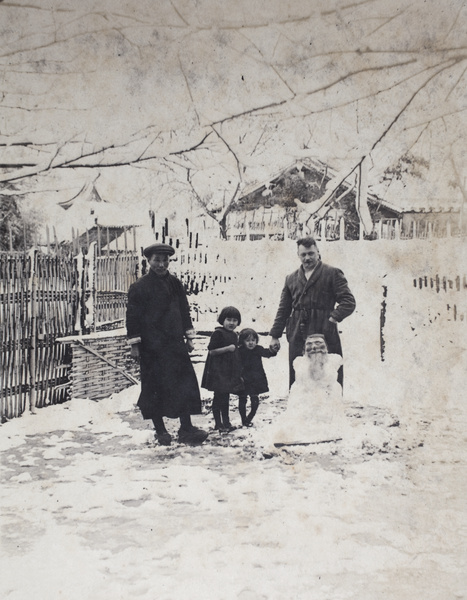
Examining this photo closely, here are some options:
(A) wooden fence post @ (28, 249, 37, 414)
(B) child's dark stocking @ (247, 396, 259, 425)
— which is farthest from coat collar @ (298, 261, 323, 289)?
(A) wooden fence post @ (28, 249, 37, 414)

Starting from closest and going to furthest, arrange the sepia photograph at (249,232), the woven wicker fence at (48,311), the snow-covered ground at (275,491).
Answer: the snow-covered ground at (275,491) → the sepia photograph at (249,232) → the woven wicker fence at (48,311)

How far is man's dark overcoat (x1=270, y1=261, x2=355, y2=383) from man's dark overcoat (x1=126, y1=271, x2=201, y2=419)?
46cm

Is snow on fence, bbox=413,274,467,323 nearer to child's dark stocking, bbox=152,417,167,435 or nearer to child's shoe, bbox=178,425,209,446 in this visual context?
child's shoe, bbox=178,425,209,446

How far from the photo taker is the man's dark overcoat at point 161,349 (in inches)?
98.8

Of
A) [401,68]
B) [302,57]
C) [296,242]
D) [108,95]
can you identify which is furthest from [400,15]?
[108,95]

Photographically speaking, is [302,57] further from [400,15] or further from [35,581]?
[35,581]

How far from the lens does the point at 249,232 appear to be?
250 cm

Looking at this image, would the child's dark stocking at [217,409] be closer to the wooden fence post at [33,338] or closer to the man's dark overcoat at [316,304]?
the man's dark overcoat at [316,304]

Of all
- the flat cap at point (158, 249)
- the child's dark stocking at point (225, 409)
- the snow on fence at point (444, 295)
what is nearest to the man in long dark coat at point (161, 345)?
the flat cap at point (158, 249)

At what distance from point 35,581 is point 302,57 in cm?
245

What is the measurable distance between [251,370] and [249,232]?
24.4 inches

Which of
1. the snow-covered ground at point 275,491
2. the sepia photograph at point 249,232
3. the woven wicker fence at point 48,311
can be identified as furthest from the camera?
the woven wicker fence at point 48,311

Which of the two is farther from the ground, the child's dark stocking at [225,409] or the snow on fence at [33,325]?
the snow on fence at [33,325]

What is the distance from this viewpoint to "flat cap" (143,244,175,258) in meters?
2.52
